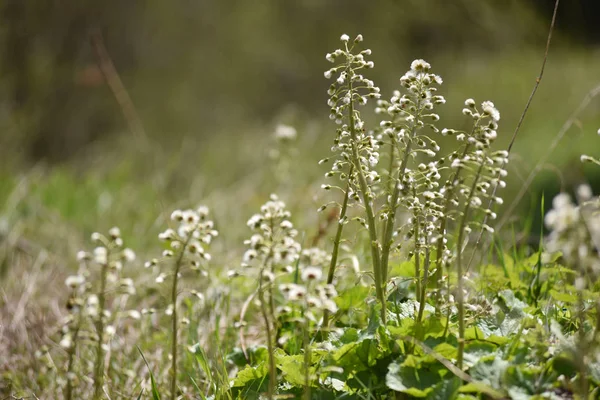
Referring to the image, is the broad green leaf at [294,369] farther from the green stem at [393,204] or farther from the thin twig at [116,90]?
the thin twig at [116,90]

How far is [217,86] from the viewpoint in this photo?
445 inches

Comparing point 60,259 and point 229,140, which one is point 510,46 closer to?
point 229,140

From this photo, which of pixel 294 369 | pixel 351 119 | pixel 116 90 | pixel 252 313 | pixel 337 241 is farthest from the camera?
pixel 116 90

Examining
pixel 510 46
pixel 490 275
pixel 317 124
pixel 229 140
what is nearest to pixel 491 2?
pixel 490 275

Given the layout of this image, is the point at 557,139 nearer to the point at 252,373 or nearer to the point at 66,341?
the point at 252,373

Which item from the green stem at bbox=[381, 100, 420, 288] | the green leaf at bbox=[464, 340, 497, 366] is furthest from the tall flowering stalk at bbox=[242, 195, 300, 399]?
the green leaf at bbox=[464, 340, 497, 366]

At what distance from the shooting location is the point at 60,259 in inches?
150

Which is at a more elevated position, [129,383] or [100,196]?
[100,196]

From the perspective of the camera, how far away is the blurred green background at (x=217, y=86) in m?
5.12

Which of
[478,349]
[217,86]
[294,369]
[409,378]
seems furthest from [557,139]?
[217,86]

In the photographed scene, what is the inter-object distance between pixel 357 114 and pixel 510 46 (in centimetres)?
917

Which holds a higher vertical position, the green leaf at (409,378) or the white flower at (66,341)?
the white flower at (66,341)

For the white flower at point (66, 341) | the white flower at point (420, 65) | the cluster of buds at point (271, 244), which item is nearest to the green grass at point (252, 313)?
the cluster of buds at point (271, 244)

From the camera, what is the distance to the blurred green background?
16.8ft
